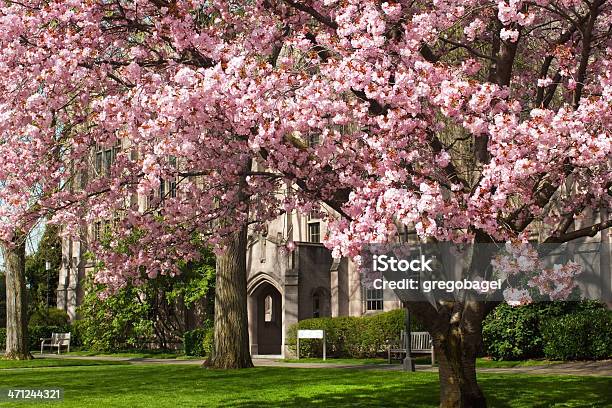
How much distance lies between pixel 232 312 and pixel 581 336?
941 cm

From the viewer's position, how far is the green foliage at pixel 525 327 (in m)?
22.5

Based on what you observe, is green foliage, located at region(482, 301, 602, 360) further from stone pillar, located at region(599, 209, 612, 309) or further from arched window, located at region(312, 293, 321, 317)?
arched window, located at region(312, 293, 321, 317)

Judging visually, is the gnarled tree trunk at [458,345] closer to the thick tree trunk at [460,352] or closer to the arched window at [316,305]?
the thick tree trunk at [460,352]

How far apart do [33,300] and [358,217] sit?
41.6 m

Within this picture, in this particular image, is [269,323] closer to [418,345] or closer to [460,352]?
[418,345]

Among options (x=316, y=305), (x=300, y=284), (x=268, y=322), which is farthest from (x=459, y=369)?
(x=268, y=322)

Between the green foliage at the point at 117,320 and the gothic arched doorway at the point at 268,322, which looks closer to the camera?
the gothic arched doorway at the point at 268,322

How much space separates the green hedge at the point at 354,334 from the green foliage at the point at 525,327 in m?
3.59

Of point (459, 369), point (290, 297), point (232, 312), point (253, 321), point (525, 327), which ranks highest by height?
point (290, 297)

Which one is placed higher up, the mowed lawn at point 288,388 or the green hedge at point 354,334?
the green hedge at point 354,334

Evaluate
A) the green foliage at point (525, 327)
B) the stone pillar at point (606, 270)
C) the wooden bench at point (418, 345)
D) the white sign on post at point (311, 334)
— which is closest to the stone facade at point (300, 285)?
the white sign on post at point (311, 334)

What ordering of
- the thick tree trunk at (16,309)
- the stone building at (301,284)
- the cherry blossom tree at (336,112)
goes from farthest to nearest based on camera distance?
1. the stone building at (301,284)
2. the thick tree trunk at (16,309)
3. the cherry blossom tree at (336,112)

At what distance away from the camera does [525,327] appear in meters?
22.6

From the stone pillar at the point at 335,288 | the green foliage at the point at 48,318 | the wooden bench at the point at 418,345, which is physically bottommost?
the wooden bench at the point at 418,345
